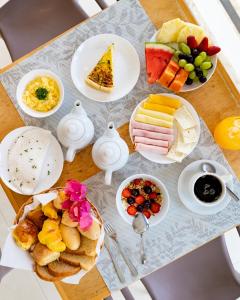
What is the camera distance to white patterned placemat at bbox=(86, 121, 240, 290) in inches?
59.9

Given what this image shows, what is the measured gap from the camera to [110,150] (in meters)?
1.36

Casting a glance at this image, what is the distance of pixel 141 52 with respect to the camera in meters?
1.57

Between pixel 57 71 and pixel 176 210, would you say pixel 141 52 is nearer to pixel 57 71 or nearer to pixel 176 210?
pixel 57 71

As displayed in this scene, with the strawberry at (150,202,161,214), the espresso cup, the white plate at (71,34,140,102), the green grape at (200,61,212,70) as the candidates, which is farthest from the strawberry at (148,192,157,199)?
the green grape at (200,61,212,70)

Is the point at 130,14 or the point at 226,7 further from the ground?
the point at 130,14

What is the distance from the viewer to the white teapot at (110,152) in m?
1.37

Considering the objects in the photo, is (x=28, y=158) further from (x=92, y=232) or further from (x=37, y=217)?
(x=92, y=232)

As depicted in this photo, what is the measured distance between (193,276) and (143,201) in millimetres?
514

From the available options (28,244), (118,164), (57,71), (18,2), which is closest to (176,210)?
(118,164)

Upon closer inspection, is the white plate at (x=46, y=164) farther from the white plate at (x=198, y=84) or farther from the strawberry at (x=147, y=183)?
the white plate at (x=198, y=84)

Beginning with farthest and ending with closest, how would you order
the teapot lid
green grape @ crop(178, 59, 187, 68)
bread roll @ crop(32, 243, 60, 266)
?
green grape @ crop(178, 59, 187, 68), the teapot lid, bread roll @ crop(32, 243, 60, 266)

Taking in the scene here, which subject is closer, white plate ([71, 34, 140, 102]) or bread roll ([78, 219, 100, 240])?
bread roll ([78, 219, 100, 240])

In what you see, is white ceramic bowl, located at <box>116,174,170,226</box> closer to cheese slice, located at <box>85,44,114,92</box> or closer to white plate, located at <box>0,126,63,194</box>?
white plate, located at <box>0,126,63,194</box>

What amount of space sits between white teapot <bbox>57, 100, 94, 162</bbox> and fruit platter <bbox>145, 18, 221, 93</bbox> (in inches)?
10.9
